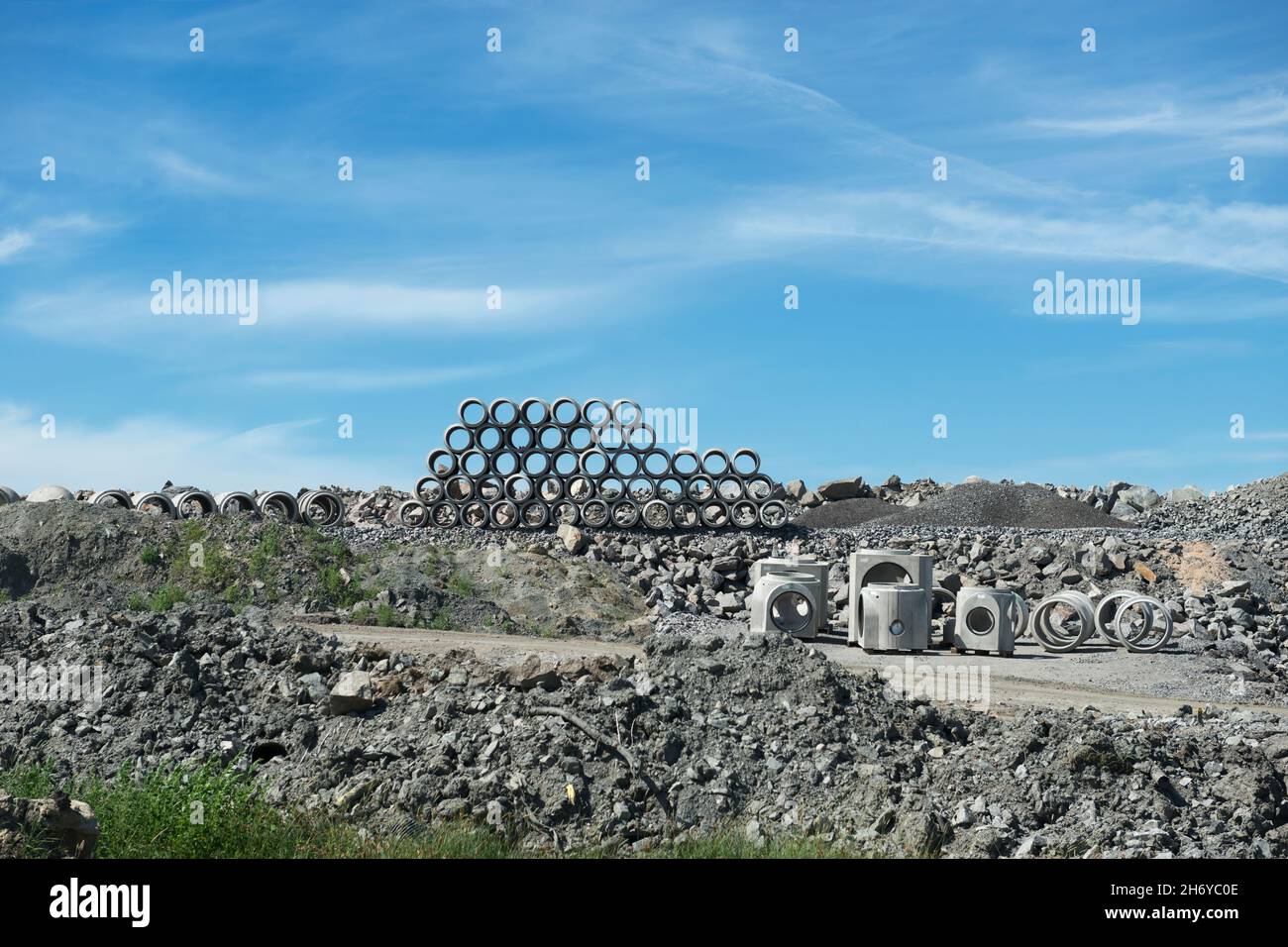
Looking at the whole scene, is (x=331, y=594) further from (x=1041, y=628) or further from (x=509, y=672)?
(x=1041, y=628)

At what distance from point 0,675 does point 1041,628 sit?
581 inches

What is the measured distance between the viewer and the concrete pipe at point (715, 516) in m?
26.1

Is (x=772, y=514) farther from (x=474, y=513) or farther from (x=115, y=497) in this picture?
(x=115, y=497)

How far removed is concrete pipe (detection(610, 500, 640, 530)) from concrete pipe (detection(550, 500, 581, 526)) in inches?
34.6

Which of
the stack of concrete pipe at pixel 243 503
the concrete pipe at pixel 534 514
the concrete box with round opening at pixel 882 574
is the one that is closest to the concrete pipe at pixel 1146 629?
the concrete box with round opening at pixel 882 574

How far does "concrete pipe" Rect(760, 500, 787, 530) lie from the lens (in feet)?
86.1

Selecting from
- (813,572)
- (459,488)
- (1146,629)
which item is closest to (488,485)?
(459,488)

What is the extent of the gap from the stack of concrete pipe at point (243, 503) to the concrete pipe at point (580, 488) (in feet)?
17.8

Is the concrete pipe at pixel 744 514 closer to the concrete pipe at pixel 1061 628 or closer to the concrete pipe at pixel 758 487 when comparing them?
the concrete pipe at pixel 758 487

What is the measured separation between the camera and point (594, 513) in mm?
26125

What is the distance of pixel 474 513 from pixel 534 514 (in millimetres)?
1504

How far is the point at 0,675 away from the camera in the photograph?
35.7ft

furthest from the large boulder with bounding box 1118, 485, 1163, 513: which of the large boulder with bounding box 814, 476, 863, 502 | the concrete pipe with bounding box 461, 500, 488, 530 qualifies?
the concrete pipe with bounding box 461, 500, 488, 530

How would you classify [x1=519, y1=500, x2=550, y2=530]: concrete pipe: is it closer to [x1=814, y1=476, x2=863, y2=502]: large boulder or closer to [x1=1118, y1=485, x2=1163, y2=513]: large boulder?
[x1=814, y1=476, x2=863, y2=502]: large boulder
